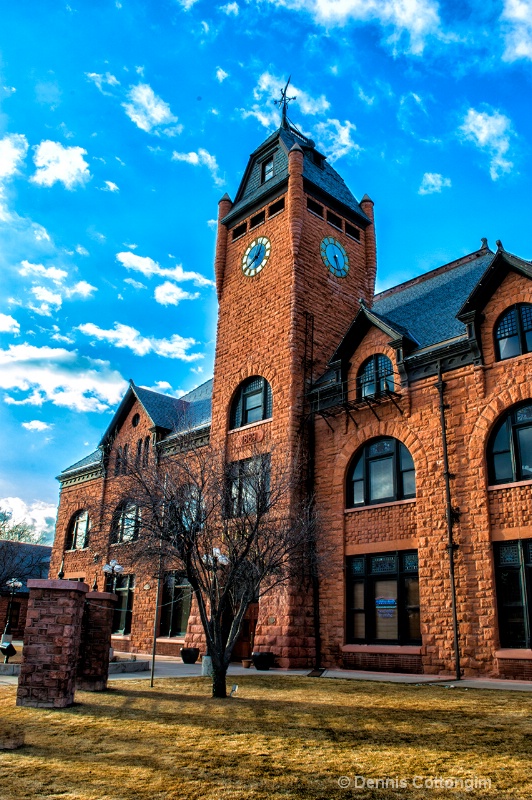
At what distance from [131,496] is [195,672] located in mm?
6488

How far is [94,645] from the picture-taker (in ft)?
43.2

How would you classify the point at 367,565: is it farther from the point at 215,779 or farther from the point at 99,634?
Result: the point at 215,779

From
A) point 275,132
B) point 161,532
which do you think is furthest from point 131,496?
point 275,132

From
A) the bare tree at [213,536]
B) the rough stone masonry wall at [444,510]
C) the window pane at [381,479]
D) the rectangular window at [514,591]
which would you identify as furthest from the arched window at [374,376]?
the rectangular window at [514,591]

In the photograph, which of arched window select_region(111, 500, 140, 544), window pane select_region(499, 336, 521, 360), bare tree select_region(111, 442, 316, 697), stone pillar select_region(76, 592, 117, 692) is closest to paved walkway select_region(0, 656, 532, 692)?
stone pillar select_region(76, 592, 117, 692)

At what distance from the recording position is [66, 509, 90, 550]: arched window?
36688mm

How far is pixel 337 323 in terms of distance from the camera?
1022 inches

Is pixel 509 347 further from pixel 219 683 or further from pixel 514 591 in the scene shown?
pixel 219 683

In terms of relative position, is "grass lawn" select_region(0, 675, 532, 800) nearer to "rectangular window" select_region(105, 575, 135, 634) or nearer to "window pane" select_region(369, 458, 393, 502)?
"window pane" select_region(369, 458, 393, 502)

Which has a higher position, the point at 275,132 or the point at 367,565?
the point at 275,132

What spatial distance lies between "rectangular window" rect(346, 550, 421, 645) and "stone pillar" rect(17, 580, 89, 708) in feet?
35.9

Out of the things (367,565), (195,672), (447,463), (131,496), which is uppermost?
(447,463)

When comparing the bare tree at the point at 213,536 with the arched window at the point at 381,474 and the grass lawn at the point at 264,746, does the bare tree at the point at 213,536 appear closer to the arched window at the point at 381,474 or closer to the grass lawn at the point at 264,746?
the grass lawn at the point at 264,746

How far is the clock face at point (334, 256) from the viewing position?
87.1 feet
